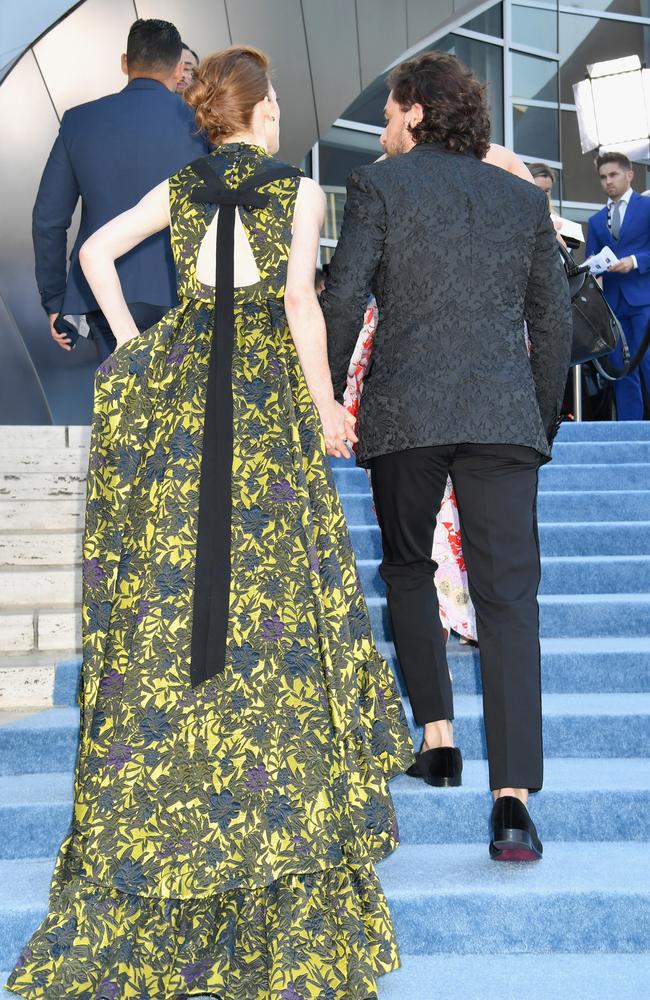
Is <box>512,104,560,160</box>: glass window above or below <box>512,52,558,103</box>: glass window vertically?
below

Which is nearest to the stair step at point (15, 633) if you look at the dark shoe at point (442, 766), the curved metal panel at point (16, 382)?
the dark shoe at point (442, 766)

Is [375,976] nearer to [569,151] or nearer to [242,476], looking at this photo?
[242,476]

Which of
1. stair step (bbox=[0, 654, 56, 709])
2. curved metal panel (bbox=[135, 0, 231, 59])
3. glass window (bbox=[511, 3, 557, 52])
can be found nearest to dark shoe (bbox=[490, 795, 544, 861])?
stair step (bbox=[0, 654, 56, 709])

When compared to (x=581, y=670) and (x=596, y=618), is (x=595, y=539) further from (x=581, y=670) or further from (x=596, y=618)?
(x=581, y=670)

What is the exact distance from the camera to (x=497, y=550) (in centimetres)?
273

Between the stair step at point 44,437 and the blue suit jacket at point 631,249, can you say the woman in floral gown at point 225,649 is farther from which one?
the blue suit jacket at point 631,249

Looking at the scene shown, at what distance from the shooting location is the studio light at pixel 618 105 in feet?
40.0

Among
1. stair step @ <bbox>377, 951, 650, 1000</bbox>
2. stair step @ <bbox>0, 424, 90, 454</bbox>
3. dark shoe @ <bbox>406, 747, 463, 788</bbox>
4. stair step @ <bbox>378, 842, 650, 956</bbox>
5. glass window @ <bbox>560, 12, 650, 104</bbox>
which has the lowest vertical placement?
stair step @ <bbox>377, 951, 650, 1000</bbox>

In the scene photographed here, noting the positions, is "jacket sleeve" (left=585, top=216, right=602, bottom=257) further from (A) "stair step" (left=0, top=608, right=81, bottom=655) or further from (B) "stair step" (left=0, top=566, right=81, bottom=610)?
(A) "stair step" (left=0, top=608, right=81, bottom=655)

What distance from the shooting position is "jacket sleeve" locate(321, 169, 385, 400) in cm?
270

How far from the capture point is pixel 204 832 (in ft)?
7.52

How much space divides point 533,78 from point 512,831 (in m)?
18.5

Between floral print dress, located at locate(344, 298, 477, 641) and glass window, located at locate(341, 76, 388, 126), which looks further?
glass window, located at locate(341, 76, 388, 126)

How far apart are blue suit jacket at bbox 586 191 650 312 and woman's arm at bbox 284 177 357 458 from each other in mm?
5896
